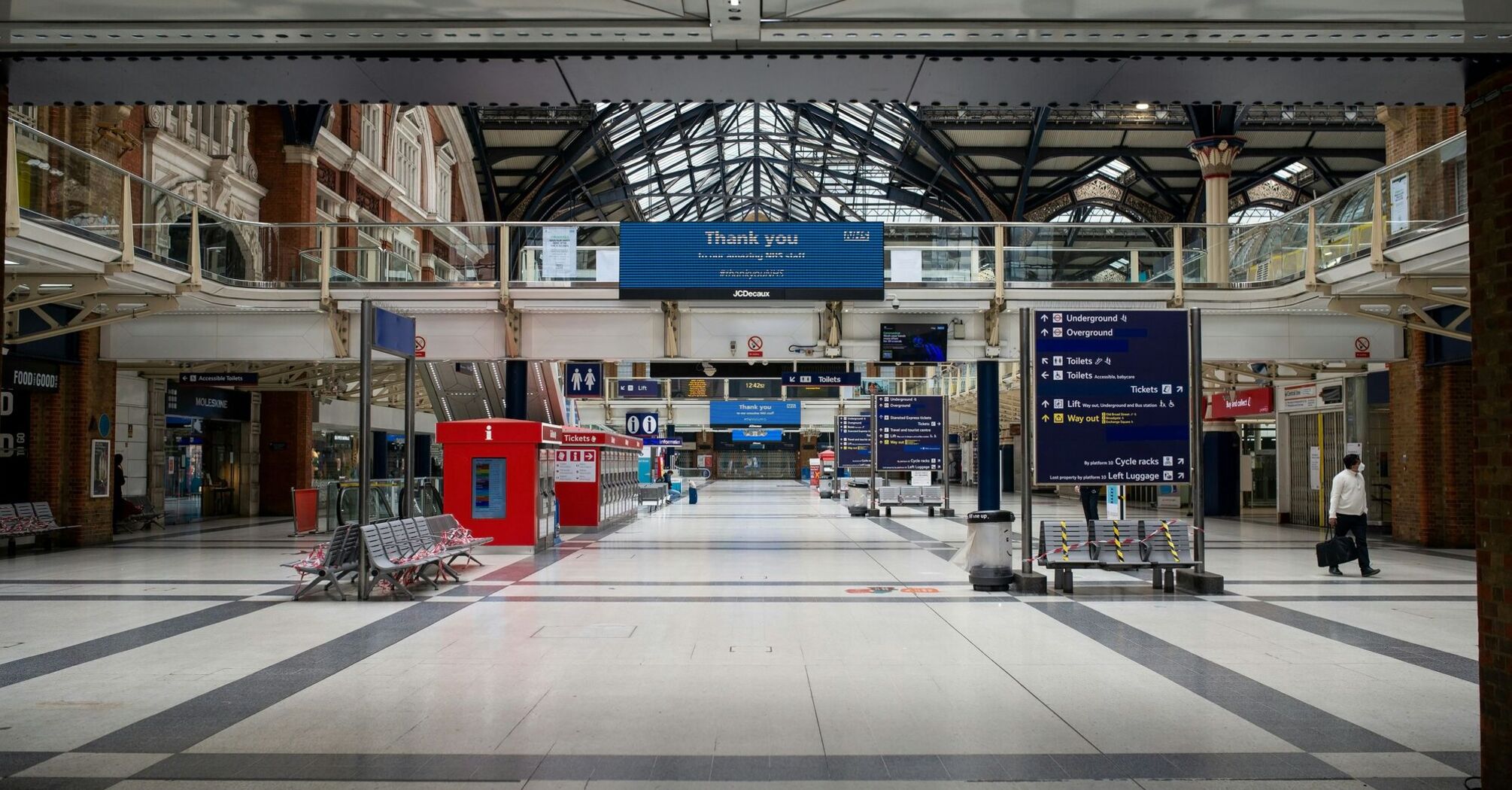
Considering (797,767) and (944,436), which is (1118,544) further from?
(944,436)

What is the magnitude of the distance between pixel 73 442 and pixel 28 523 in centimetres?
228

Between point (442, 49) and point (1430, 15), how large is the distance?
13.2 feet

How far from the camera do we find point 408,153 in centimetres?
3747

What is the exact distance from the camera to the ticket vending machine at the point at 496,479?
1836cm

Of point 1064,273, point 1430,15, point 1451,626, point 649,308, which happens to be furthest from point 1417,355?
point 1430,15

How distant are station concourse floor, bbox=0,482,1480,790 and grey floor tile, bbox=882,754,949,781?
2cm

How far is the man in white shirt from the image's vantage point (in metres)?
13.8

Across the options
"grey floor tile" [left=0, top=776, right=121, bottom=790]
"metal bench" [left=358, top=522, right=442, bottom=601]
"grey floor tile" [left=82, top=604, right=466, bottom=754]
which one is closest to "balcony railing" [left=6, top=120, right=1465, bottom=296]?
"metal bench" [left=358, top=522, right=442, bottom=601]

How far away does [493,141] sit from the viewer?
44.3 metres

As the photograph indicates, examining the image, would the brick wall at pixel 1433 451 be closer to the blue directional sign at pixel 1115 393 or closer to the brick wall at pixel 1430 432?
the brick wall at pixel 1430 432

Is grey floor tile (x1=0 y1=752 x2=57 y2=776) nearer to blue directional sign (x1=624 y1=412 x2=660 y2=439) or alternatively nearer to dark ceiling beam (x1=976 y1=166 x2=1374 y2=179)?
blue directional sign (x1=624 y1=412 x2=660 y2=439)

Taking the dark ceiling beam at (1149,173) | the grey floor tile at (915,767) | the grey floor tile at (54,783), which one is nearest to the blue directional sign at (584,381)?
the grey floor tile at (54,783)


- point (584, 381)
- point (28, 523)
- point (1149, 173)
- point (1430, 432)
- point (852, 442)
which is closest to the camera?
point (28, 523)

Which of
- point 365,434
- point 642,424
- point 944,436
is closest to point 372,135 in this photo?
point 642,424
